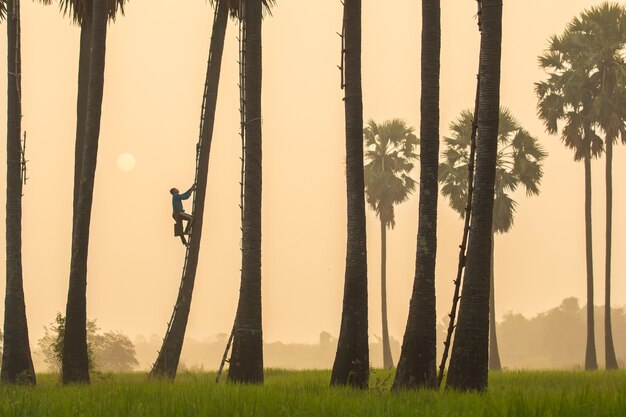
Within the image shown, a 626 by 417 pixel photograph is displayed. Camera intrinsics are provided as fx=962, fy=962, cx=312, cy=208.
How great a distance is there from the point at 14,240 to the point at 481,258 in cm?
1272

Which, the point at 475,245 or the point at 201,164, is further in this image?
the point at 201,164

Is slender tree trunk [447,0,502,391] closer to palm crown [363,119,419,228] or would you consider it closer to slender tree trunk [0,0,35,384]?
slender tree trunk [0,0,35,384]

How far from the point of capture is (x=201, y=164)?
27328mm

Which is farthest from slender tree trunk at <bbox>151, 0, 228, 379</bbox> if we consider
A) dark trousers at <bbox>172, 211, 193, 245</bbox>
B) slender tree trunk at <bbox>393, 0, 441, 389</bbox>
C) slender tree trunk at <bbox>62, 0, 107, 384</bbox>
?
slender tree trunk at <bbox>393, 0, 441, 389</bbox>

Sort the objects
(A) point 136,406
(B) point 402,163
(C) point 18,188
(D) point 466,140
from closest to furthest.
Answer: (A) point 136,406
(C) point 18,188
(D) point 466,140
(B) point 402,163

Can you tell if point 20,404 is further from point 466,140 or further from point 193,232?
point 466,140

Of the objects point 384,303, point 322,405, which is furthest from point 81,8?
point 384,303

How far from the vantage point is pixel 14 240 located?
24.5 m

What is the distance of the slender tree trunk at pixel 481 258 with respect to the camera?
57.0 feet

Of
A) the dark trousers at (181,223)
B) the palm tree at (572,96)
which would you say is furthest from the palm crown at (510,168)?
the dark trousers at (181,223)

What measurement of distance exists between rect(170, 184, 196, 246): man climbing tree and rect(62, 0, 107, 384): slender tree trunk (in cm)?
421

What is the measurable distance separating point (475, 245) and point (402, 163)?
139 feet

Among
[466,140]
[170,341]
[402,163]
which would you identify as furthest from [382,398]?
[402,163]

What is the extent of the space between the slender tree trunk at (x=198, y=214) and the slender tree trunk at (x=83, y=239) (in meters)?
3.70
